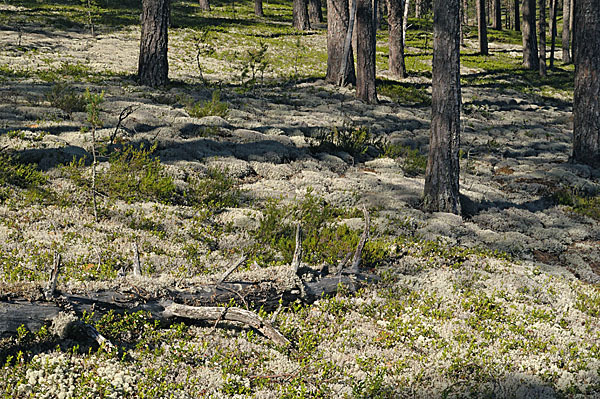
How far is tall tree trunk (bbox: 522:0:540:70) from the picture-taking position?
83.6 feet

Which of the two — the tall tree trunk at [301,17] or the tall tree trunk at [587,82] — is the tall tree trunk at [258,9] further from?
the tall tree trunk at [587,82]

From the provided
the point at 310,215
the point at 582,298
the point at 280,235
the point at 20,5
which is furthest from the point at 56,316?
the point at 20,5

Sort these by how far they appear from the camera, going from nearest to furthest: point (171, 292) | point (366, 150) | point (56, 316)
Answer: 1. point (56, 316)
2. point (171, 292)
3. point (366, 150)

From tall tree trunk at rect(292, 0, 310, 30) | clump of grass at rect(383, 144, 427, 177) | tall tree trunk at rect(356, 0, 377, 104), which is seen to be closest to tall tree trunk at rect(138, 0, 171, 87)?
tall tree trunk at rect(356, 0, 377, 104)

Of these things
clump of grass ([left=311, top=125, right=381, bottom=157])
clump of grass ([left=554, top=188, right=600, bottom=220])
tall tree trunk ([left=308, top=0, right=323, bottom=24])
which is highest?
tall tree trunk ([left=308, top=0, right=323, bottom=24])

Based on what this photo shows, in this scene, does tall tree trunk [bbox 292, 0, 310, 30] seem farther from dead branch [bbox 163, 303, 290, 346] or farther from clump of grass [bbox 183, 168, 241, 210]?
dead branch [bbox 163, 303, 290, 346]

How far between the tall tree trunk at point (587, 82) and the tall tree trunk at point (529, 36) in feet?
51.0

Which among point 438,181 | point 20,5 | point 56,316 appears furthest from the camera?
point 20,5

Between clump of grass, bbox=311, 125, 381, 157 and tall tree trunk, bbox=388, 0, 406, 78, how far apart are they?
32.5 ft

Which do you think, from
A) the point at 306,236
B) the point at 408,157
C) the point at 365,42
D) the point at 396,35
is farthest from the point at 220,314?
the point at 396,35

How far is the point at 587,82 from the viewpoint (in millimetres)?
11180

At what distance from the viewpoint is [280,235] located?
6688mm

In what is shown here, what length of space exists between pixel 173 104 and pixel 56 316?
8739 millimetres

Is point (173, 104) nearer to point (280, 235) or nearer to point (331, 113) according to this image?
point (331, 113)
